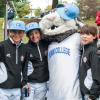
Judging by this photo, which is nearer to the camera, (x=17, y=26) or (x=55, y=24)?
(x=17, y=26)

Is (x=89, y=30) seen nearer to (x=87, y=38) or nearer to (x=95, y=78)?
(x=87, y=38)

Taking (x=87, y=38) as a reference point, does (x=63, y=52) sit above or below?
below

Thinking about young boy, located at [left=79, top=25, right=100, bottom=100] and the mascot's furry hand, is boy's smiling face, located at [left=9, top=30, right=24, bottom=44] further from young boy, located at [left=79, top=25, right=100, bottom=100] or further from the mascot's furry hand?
young boy, located at [left=79, top=25, right=100, bottom=100]

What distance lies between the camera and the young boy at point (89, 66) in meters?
4.18

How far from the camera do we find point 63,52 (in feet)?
15.4

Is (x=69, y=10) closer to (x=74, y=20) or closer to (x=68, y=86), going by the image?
(x=74, y=20)

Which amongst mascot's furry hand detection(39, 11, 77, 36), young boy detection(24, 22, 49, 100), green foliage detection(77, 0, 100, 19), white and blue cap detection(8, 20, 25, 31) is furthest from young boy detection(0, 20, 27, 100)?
green foliage detection(77, 0, 100, 19)

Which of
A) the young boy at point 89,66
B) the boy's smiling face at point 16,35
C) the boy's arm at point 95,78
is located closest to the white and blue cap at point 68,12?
the young boy at point 89,66

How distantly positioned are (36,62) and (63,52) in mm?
425

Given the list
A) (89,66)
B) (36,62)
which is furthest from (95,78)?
(36,62)

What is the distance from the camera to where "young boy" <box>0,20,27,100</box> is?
4672 millimetres

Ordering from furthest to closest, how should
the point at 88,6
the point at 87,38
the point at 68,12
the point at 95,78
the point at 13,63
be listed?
the point at 88,6 < the point at 68,12 < the point at 13,63 < the point at 87,38 < the point at 95,78

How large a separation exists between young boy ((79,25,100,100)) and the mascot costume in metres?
0.22

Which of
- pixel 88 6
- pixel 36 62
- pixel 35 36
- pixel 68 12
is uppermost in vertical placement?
pixel 68 12
